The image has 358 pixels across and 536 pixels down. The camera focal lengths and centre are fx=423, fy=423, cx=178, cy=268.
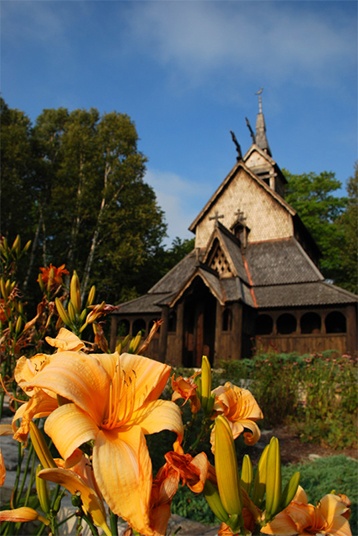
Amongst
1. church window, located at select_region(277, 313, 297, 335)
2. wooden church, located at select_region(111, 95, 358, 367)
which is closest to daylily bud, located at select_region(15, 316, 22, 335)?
wooden church, located at select_region(111, 95, 358, 367)

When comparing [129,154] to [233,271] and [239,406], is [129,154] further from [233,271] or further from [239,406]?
[239,406]

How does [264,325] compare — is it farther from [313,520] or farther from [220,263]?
[313,520]

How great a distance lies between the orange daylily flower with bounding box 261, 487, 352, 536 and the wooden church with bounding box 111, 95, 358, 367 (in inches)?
542

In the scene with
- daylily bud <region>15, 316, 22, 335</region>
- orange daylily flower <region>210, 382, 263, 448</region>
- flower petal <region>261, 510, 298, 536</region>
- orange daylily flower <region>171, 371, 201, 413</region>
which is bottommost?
flower petal <region>261, 510, 298, 536</region>

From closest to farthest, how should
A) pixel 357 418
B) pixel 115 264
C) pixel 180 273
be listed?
pixel 357 418, pixel 180 273, pixel 115 264

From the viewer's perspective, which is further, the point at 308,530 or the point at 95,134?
the point at 95,134

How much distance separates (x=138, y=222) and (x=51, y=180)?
6763 mm

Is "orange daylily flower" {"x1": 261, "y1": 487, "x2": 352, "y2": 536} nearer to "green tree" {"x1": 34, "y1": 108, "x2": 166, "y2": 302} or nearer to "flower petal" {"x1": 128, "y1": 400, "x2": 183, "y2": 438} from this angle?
"flower petal" {"x1": 128, "y1": 400, "x2": 183, "y2": 438}

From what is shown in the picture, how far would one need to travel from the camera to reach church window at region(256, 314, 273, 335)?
17.8 m

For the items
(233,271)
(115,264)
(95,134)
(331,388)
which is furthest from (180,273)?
(95,134)

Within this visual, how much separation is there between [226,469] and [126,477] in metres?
0.22

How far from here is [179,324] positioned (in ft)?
54.1

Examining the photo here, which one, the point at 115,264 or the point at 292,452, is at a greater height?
the point at 115,264

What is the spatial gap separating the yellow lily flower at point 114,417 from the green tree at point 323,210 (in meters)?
33.8
